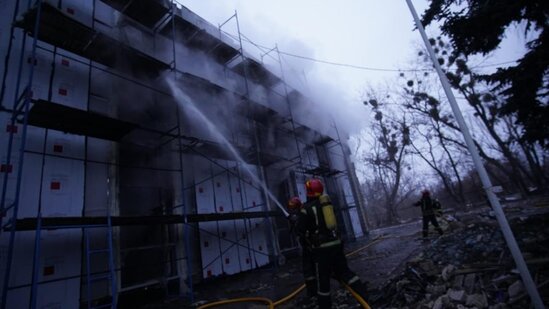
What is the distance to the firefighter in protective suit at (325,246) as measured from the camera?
379 cm

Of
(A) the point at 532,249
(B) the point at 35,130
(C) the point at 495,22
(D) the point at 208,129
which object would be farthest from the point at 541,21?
(B) the point at 35,130

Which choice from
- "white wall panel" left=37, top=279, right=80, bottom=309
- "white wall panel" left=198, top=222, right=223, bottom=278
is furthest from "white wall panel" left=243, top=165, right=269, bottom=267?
"white wall panel" left=37, top=279, right=80, bottom=309

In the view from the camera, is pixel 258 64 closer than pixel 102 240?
No

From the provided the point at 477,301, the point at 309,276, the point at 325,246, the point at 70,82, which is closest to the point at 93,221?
the point at 70,82

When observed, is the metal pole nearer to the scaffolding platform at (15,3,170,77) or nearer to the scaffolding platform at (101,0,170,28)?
the scaffolding platform at (15,3,170,77)

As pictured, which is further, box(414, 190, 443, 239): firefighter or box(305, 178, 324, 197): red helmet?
box(414, 190, 443, 239): firefighter

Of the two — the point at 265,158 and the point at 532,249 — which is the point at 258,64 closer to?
the point at 265,158

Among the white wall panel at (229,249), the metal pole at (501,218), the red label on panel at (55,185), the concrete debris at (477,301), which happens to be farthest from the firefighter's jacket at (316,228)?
the red label on panel at (55,185)

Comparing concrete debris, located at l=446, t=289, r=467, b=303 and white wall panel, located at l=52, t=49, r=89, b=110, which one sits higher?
white wall panel, located at l=52, t=49, r=89, b=110

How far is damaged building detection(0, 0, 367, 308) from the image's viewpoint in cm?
538

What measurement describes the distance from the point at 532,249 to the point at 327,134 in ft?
44.7

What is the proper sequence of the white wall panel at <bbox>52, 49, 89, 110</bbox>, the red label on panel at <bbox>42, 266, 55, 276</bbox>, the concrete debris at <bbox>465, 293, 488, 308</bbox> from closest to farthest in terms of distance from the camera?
the concrete debris at <bbox>465, 293, 488, 308</bbox>, the red label on panel at <bbox>42, 266, 55, 276</bbox>, the white wall panel at <bbox>52, 49, 89, 110</bbox>

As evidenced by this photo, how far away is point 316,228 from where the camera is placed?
416cm

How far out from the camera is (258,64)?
13.1 meters
